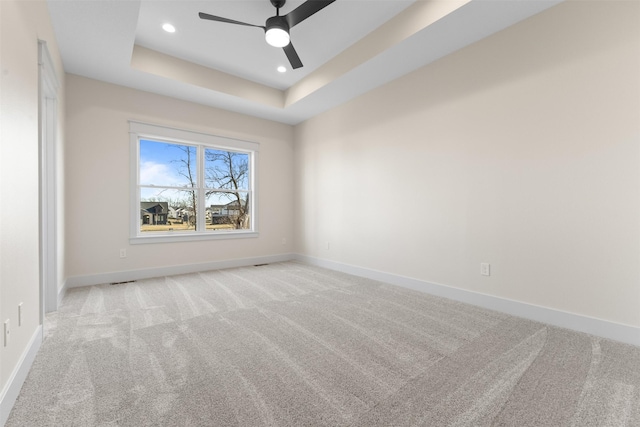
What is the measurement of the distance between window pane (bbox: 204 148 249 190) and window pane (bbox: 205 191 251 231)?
0.15 metres

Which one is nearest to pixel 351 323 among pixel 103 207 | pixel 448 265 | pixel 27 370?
pixel 448 265

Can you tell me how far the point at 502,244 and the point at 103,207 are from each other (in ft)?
15.6

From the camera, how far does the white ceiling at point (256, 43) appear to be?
2.43m

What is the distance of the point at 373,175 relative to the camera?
3.89 metres

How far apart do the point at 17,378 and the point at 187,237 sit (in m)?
2.91

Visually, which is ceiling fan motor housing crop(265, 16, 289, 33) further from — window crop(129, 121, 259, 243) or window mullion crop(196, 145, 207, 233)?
window mullion crop(196, 145, 207, 233)

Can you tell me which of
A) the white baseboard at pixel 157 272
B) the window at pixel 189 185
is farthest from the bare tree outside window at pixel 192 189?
the white baseboard at pixel 157 272

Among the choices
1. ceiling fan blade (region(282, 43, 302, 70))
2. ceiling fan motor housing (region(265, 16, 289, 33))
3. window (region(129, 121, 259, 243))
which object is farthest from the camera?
window (region(129, 121, 259, 243))

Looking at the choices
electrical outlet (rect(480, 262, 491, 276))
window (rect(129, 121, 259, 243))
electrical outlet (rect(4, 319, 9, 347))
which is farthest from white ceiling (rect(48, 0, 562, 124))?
electrical outlet (rect(4, 319, 9, 347))

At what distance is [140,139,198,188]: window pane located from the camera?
13.4 ft

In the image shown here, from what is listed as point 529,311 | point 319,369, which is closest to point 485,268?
point 529,311

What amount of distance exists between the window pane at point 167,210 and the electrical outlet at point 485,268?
4.09 metres

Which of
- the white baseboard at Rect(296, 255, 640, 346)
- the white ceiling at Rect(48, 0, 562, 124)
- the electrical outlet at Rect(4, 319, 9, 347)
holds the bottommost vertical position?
the white baseboard at Rect(296, 255, 640, 346)

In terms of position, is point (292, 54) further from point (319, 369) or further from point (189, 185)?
point (319, 369)
